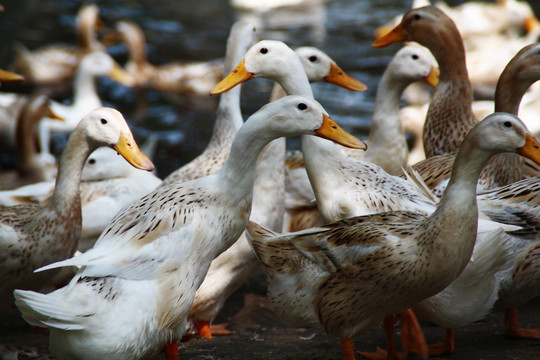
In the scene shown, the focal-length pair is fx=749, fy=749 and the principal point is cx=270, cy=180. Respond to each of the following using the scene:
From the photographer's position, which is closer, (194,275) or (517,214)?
(194,275)

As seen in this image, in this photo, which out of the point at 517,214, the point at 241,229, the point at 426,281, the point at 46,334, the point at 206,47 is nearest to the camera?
the point at 426,281

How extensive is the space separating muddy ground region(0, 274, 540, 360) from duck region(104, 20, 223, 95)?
21.3 feet

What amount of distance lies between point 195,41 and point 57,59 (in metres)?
2.85

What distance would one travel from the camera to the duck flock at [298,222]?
13.1ft

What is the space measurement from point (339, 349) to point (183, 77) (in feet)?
26.5

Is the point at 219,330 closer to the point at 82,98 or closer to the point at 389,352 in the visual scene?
the point at 389,352

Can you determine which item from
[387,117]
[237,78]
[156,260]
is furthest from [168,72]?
[156,260]

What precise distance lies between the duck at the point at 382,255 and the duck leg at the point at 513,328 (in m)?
1.12

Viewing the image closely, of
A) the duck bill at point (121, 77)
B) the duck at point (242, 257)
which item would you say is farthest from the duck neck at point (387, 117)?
the duck bill at point (121, 77)

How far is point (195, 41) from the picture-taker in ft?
48.3

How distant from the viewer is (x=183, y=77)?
40.4 feet

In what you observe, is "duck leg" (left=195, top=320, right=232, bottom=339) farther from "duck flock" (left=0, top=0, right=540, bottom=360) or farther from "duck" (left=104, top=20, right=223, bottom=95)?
"duck" (left=104, top=20, right=223, bottom=95)

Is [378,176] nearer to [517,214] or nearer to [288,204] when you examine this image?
[517,214]

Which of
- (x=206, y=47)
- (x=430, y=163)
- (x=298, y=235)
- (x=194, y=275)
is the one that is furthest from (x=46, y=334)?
(x=206, y=47)
